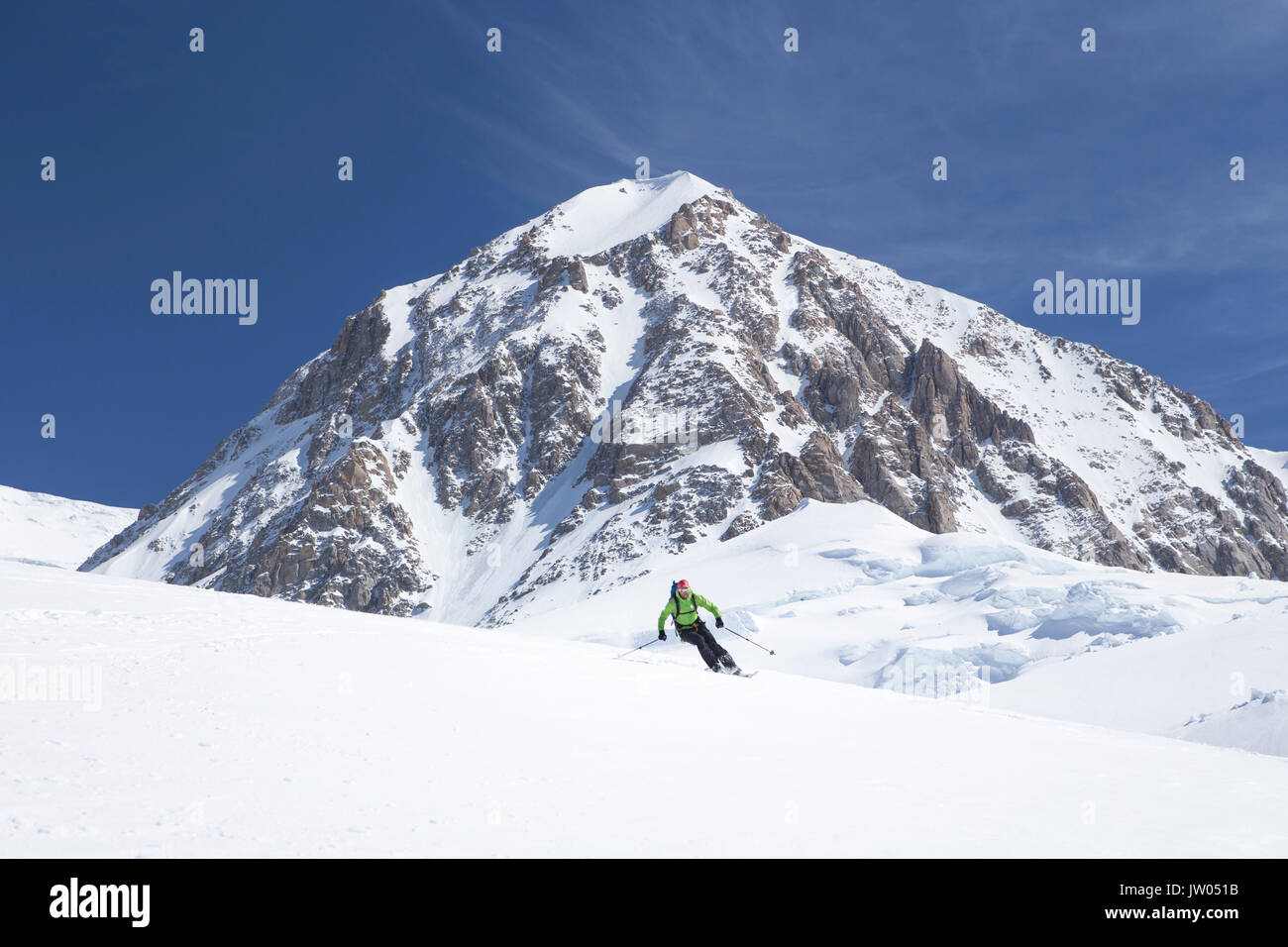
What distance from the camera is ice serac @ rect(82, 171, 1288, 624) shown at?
14388 centimetres

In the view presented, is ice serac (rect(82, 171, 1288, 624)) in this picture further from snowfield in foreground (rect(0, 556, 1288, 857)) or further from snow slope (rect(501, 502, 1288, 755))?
snowfield in foreground (rect(0, 556, 1288, 857))

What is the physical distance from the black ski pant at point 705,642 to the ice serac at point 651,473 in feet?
352

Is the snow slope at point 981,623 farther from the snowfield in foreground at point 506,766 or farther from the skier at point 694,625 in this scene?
the snowfield in foreground at point 506,766

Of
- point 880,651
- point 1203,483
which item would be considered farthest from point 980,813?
point 1203,483

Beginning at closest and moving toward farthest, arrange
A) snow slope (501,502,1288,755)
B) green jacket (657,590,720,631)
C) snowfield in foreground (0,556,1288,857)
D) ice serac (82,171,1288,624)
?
snowfield in foreground (0,556,1288,857)
green jacket (657,590,720,631)
snow slope (501,502,1288,755)
ice serac (82,171,1288,624)

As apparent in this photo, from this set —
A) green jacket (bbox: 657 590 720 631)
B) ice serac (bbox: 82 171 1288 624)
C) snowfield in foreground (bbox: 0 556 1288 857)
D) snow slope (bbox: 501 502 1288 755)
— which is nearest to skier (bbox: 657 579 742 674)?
green jacket (bbox: 657 590 720 631)

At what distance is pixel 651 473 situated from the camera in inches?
5955

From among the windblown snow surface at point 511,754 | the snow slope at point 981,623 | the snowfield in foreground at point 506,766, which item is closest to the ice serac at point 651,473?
the snow slope at point 981,623

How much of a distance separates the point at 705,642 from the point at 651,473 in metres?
136

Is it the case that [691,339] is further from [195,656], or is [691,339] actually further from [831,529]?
[195,656]

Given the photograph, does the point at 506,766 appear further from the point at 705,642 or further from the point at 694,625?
the point at 694,625

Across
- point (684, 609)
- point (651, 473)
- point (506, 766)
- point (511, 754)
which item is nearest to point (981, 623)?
point (684, 609)

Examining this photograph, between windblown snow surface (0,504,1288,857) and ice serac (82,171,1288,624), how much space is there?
11105 centimetres
